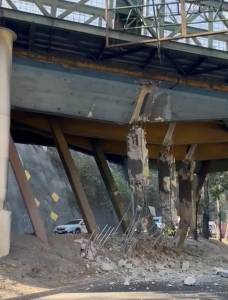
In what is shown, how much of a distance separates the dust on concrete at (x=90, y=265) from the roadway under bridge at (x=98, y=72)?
82cm

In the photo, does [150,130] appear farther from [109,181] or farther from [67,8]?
[67,8]

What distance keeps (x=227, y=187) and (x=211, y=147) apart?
17.4 metres

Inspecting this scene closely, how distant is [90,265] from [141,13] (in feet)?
25.7

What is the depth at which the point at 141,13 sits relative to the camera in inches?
632

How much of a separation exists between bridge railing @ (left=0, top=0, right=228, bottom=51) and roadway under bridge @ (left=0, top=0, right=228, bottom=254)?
0.14ft

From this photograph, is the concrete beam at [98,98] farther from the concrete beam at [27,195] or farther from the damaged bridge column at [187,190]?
the damaged bridge column at [187,190]

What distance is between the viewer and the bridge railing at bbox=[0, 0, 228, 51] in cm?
1538

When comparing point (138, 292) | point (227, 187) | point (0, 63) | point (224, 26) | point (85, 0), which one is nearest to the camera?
point (138, 292)

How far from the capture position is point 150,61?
1767cm

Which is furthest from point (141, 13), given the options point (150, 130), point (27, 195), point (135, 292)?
point (135, 292)

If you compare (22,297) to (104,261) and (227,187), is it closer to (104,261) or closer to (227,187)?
(104,261)

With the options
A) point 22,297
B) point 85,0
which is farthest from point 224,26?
point 22,297

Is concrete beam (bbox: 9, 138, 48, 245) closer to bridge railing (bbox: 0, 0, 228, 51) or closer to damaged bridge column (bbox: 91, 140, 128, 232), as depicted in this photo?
bridge railing (bbox: 0, 0, 228, 51)

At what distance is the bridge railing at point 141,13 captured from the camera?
1538 cm
